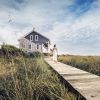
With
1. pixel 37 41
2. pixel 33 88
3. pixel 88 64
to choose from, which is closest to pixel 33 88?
pixel 33 88

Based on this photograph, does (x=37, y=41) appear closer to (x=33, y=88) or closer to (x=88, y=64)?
(x=88, y=64)

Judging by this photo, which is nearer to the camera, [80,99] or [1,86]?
[80,99]

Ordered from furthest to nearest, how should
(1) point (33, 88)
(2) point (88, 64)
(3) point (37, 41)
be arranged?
(3) point (37, 41) < (2) point (88, 64) < (1) point (33, 88)

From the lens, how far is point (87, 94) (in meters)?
3.53

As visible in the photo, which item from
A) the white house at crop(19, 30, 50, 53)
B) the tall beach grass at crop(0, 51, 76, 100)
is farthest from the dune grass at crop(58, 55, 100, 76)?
the white house at crop(19, 30, 50, 53)

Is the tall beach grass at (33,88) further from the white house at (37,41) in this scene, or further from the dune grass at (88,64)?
the white house at (37,41)

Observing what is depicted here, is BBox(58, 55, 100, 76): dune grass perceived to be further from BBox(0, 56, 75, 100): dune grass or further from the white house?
the white house

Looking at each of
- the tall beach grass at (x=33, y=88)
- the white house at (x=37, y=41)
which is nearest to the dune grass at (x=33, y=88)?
the tall beach grass at (x=33, y=88)

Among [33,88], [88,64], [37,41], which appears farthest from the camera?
[37,41]

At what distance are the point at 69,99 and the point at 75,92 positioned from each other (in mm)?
414

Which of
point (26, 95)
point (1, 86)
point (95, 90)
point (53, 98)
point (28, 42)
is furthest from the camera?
point (28, 42)

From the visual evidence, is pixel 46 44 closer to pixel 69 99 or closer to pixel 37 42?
pixel 37 42

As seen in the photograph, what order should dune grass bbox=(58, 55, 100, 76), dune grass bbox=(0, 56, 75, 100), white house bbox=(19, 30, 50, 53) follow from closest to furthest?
1. dune grass bbox=(0, 56, 75, 100)
2. dune grass bbox=(58, 55, 100, 76)
3. white house bbox=(19, 30, 50, 53)

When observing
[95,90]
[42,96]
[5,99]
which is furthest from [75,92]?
[5,99]
